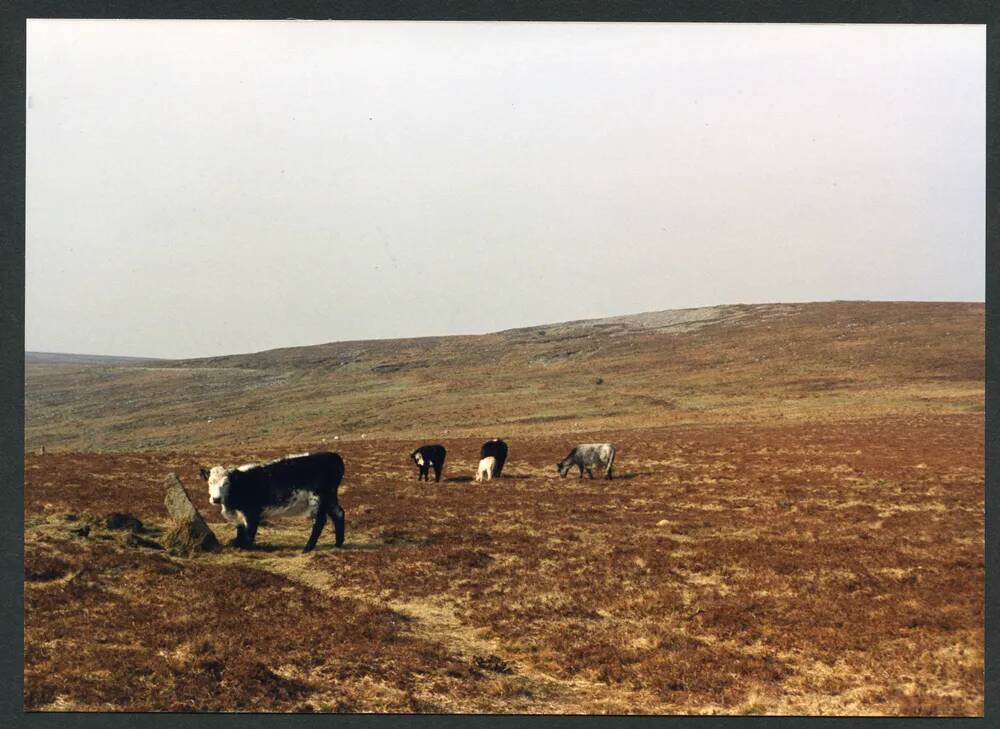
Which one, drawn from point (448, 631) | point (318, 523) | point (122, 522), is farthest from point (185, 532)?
point (448, 631)

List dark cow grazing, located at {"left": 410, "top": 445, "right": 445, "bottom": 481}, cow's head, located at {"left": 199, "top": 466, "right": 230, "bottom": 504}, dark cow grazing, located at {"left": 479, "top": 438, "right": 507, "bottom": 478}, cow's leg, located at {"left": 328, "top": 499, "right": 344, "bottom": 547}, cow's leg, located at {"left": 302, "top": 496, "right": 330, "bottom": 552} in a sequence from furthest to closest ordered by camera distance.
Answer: dark cow grazing, located at {"left": 479, "top": 438, "right": 507, "bottom": 478} < dark cow grazing, located at {"left": 410, "top": 445, "right": 445, "bottom": 481} < cow's leg, located at {"left": 328, "top": 499, "right": 344, "bottom": 547} < cow's leg, located at {"left": 302, "top": 496, "right": 330, "bottom": 552} < cow's head, located at {"left": 199, "top": 466, "right": 230, "bottom": 504}

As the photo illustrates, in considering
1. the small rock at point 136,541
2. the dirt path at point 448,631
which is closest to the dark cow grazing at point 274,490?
the dirt path at point 448,631

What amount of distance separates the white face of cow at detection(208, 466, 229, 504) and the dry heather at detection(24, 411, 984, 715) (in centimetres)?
140

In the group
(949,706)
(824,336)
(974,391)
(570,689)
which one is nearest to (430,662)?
(570,689)

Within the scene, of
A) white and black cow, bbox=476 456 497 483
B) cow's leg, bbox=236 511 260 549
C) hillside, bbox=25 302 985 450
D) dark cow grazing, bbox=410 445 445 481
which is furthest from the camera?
hillside, bbox=25 302 985 450

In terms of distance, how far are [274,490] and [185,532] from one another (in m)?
2.22

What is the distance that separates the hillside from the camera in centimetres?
8212

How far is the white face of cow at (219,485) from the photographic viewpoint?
17.1m

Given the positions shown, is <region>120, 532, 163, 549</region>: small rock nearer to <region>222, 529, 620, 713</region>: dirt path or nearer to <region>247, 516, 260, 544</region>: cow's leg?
<region>222, 529, 620, 713</region>: dirt path

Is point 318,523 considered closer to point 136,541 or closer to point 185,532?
point 185,532

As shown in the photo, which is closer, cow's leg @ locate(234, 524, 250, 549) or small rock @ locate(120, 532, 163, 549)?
small rock @ locate(120, 532, 163, 549)

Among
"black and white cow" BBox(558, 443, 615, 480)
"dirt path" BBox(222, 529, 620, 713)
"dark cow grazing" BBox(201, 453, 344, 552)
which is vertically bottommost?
"dirt path" BBox(222, 529, 620, 713)

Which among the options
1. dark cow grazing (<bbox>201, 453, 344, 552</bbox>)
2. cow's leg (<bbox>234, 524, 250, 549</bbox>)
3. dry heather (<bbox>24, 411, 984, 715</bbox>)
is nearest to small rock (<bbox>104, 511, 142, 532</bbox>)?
dry heather (<bbox>24, 411, 984, 715</bbox>)

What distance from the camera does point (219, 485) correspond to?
17.1 metres
